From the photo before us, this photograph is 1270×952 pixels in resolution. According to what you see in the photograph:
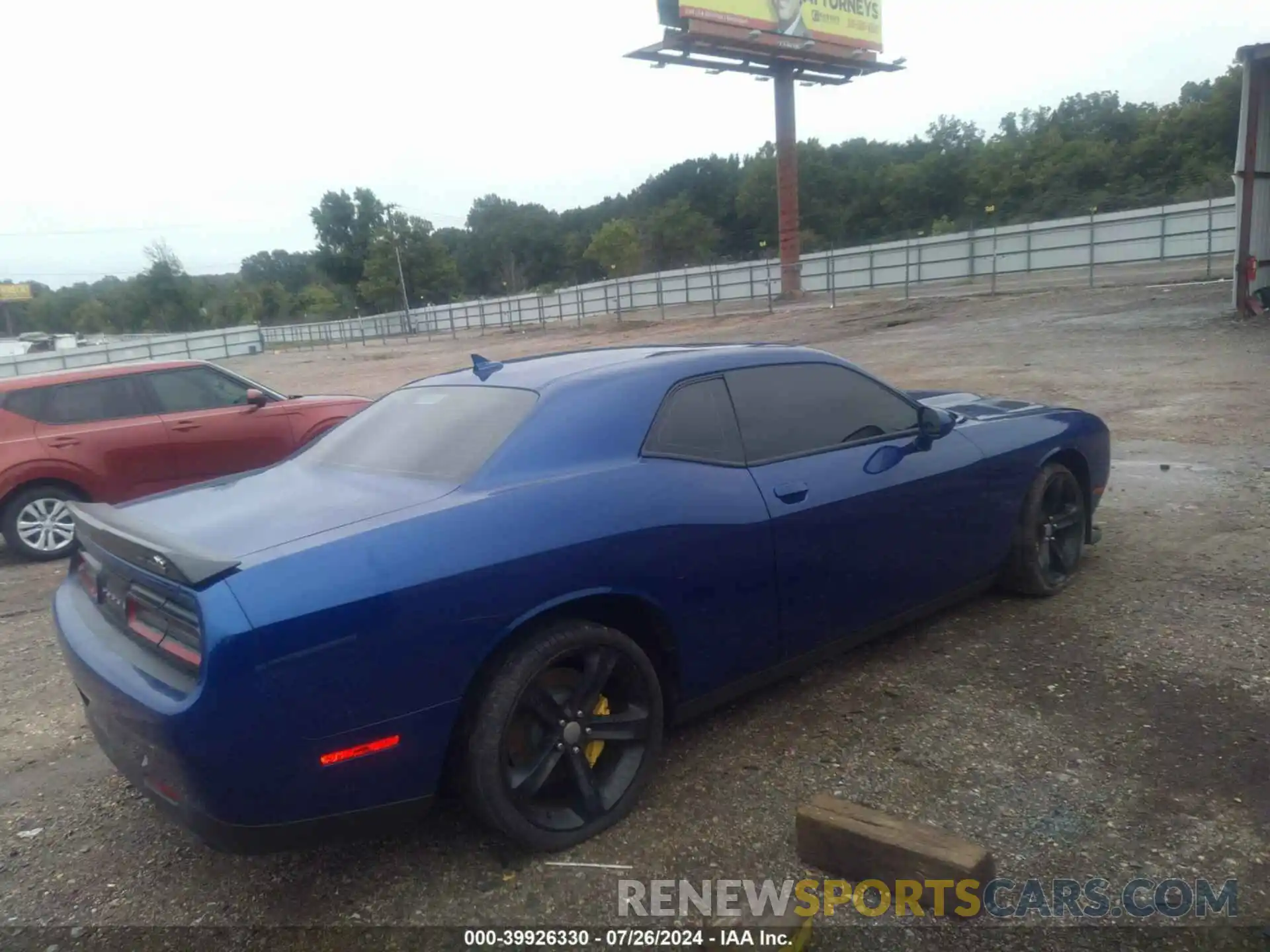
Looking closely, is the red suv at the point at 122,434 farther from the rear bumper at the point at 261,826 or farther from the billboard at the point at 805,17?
the billboard at the point at 805,17

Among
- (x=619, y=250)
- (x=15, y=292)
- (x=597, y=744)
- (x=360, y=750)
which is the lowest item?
(x=597, y=744)

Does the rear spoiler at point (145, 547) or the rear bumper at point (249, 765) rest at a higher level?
the rear spoiler at point (145, 547)

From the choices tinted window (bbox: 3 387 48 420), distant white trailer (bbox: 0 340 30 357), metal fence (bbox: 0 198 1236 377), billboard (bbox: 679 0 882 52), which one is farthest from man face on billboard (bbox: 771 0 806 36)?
distant white trailer (bbox: 0 340 30 357)

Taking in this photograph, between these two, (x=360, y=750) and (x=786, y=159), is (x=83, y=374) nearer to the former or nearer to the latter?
(x=360, y=750)

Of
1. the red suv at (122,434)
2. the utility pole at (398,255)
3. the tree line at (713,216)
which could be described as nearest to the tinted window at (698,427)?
the red suv at (122,434)

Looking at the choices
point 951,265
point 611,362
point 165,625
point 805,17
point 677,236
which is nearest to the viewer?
point 165,625

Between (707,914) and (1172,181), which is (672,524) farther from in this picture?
(1172,181)

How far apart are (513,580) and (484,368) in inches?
60.0

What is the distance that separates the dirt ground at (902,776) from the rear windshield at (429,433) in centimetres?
119

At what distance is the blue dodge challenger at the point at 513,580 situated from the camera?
2541 mm

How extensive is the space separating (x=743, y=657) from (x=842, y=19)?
41.5m

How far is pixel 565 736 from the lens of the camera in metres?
2.99

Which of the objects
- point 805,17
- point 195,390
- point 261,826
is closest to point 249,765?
point 261,826

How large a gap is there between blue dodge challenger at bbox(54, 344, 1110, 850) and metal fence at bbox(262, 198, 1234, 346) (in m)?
21.8
